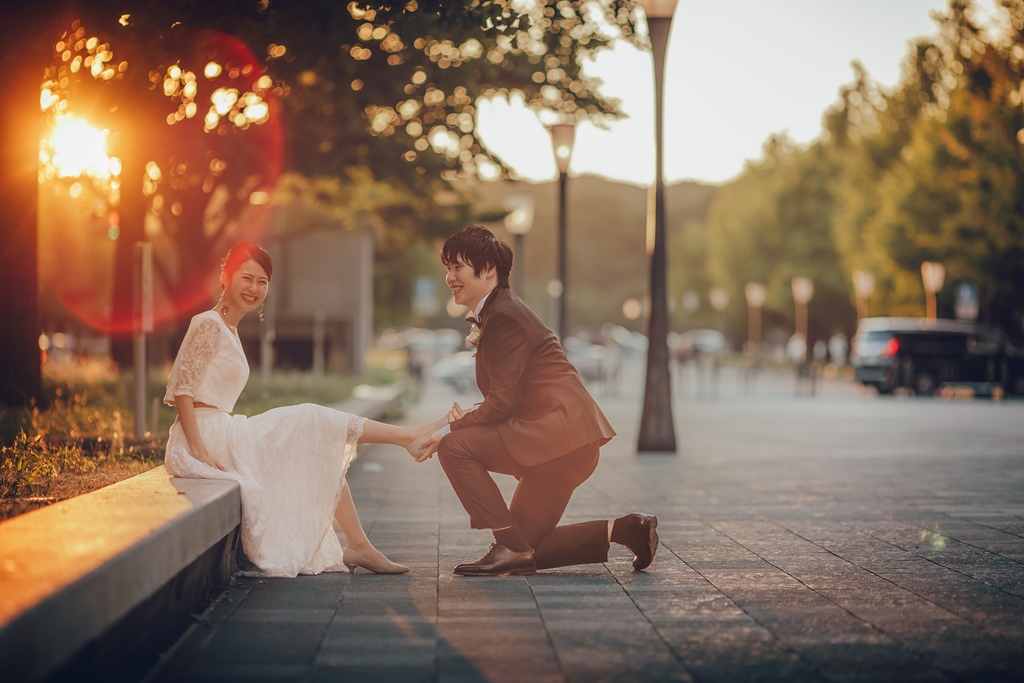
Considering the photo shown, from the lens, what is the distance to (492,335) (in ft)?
21.6

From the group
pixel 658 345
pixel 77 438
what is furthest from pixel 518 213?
pixel 77 438

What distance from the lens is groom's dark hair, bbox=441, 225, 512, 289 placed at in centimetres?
669

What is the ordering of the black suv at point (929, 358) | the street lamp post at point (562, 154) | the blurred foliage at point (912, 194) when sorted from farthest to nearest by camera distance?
the blurred foliage at point (912, 194) → the black suv at point (929, 358) → the street lamp post at point (562, 154)

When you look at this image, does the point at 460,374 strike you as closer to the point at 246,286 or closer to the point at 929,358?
the point at 929,358

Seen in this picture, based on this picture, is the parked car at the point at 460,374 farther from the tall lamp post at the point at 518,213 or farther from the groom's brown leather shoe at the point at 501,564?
the groom's brown leather shoe at the point at 501,564

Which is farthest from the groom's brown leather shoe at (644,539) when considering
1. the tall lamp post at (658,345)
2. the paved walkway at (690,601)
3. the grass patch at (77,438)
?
the tall lamp post at (658,345)

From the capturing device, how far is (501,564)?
671 centimetres

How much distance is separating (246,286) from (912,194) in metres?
47.7

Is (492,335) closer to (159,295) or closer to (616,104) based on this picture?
(616,104)

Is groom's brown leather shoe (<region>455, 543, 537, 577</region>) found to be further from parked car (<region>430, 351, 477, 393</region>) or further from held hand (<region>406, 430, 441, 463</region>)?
parked car (<region>430, 351, 477, 393</region>)

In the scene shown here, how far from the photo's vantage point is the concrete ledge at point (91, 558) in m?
3.62

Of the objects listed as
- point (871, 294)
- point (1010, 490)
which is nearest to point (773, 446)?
point (1010, 490)

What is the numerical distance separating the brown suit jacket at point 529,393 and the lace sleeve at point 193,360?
54.7 inches

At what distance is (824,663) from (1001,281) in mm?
43217
